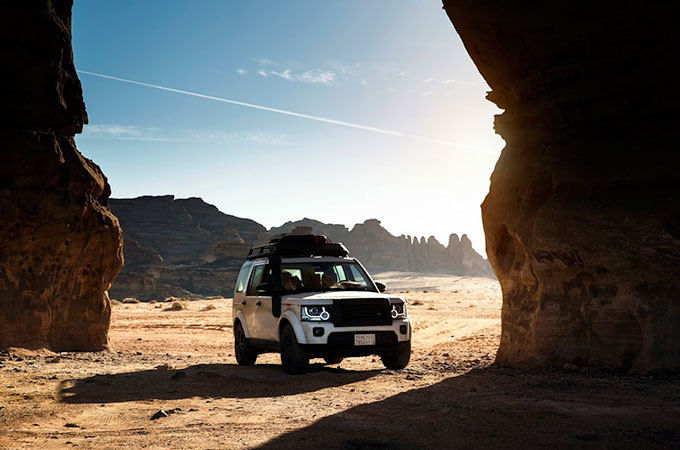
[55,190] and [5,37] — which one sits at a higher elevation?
[5,37]

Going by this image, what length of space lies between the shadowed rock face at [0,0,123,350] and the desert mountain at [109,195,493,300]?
81544 mm

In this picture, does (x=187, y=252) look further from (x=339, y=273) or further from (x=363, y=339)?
(x=363, y=339)

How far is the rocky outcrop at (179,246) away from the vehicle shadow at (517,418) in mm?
91523

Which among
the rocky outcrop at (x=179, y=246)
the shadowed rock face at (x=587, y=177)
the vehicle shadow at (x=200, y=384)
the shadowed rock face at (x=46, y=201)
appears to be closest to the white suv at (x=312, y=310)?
the vehicle shadow at (x=200, y=384)

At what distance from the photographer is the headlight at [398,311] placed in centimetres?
1273

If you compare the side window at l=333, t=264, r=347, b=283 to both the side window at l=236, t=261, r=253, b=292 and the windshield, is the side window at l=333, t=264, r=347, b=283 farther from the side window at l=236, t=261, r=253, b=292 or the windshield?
the side window at l=236, t=261, r=253, b=292

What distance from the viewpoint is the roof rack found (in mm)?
14156

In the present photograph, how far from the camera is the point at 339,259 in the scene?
46.3ft

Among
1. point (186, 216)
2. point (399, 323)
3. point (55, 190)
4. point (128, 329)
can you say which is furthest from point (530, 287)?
point (186, 216)

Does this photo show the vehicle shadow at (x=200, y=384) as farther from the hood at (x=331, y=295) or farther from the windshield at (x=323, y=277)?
the windshield at (x=323, y=277)

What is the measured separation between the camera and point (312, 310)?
1216 centimetres

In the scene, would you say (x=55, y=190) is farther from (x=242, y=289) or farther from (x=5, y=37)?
(x=242, y=289)

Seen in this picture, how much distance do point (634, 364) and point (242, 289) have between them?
8.30 m

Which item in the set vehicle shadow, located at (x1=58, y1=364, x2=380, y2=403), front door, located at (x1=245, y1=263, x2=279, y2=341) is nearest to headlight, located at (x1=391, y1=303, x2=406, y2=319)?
vehicle shadow, located at (x1=58, y1=364, x2=380, y2=403)
